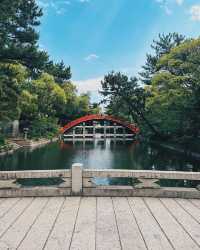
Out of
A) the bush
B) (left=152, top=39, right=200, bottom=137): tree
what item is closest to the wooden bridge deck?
(left=152, top=39, right=200, bottom=137): tree

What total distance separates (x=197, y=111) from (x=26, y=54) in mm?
13879

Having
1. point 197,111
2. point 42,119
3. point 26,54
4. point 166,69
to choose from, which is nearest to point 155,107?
point 166,69

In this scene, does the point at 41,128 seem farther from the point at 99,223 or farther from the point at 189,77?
the point at 99,223

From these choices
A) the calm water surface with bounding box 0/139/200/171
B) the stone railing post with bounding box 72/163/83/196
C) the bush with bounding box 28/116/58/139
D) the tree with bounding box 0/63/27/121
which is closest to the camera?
the stone railing post with bounding box 72/163/83/196

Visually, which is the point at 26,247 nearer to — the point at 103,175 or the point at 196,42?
the point at 103,175

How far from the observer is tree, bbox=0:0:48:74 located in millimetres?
20688

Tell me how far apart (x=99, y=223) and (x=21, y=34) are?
69.3ft

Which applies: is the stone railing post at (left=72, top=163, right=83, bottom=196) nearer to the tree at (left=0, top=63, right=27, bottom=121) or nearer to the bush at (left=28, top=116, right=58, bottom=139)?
the tree at (left=0, top=63, right=27, bottom=121)

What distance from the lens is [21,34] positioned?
2248 centimetres

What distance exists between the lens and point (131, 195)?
19.6 feet

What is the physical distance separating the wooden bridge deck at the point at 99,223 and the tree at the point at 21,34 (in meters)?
17.3

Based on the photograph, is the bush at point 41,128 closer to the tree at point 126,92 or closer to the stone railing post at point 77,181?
the tree at point 126,92

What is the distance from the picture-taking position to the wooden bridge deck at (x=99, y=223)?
11.8 ft

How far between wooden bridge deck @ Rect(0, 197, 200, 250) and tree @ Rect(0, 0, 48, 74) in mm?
17336
